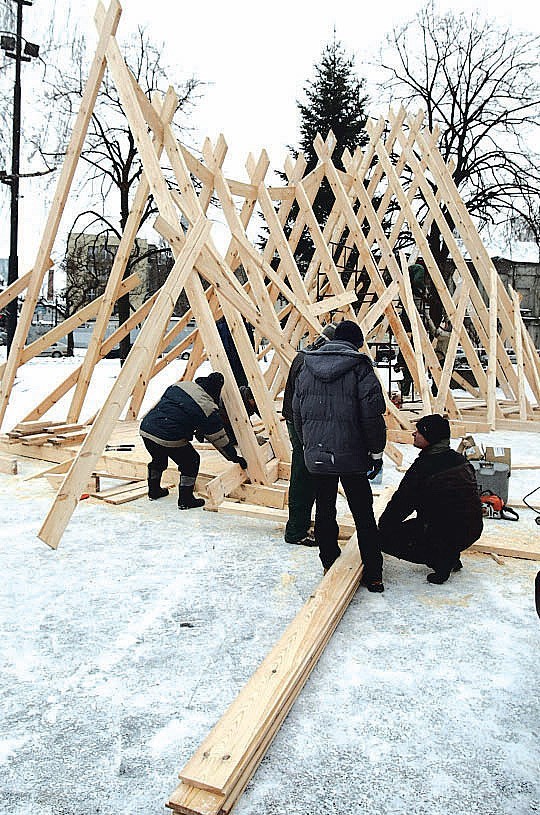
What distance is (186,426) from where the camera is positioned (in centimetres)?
588

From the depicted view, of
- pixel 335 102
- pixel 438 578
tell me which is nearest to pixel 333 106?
pixel 335 102

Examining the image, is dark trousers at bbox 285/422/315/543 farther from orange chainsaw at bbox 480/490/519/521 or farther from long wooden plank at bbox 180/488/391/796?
orange chainsaw at bbox 480/490/519/521

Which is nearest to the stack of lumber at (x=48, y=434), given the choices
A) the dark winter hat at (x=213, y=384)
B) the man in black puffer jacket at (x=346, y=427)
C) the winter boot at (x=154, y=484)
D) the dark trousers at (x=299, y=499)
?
the winter boot at (x=154, y=484)

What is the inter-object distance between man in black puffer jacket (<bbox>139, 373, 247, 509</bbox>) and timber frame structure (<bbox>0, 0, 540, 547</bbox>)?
9.5 inches

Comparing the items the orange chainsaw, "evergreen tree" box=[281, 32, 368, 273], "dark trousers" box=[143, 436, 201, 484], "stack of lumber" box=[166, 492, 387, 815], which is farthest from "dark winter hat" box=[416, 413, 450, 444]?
"evergreen tree" box=[281, 32, 368, 273]

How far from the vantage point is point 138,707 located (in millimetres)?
2959

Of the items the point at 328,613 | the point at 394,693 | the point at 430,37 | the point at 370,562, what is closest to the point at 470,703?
the point at 394,693

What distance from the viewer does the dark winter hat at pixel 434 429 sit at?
4.33 meters

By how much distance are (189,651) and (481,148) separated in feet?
60.8

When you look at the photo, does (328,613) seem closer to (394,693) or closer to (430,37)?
(394,693)

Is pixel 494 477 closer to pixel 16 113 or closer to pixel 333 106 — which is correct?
pixel 16 113

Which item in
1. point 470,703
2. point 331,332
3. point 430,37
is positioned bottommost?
point 470,703

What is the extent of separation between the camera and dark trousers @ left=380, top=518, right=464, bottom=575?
4.31 metres

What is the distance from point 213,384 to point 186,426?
0.44 m
